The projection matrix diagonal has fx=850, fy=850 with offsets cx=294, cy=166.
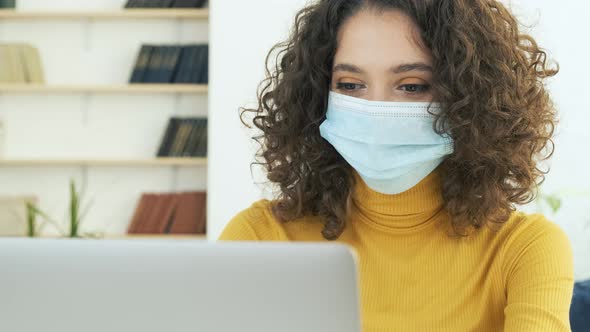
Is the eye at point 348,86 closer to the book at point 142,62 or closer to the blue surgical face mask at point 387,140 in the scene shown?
the blue surgical face mask at point 387,140

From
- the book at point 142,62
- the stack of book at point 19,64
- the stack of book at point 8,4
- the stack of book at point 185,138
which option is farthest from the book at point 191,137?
the stack of book at point 8,4

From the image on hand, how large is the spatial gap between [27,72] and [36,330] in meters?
4.32

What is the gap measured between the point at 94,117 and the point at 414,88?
12.2 feet

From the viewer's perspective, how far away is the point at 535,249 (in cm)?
141

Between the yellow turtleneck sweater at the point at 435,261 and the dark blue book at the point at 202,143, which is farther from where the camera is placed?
the dark blue book at the point at 202,143

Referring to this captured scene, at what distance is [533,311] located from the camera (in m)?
1.31

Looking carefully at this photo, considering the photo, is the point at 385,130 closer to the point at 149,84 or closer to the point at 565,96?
the point at 565,96

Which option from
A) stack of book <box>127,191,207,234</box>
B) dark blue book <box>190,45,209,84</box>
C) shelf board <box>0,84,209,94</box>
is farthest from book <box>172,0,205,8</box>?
stack of book <box>127,191,207,234</box>

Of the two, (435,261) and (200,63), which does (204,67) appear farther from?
(435,261)

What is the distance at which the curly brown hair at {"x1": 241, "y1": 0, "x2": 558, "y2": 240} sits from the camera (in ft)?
4.70

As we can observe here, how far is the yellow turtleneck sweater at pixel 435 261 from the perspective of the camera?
1.39 meters

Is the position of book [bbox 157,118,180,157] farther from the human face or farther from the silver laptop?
the silver laptop

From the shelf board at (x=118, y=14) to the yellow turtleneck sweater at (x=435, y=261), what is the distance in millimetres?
3271

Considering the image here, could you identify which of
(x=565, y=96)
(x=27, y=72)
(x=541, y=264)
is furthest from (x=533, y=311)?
(x=27, y=72)
